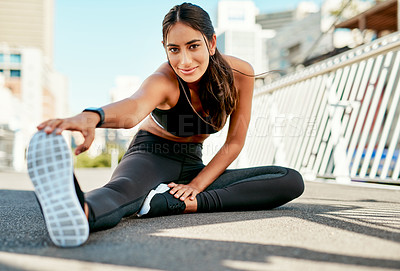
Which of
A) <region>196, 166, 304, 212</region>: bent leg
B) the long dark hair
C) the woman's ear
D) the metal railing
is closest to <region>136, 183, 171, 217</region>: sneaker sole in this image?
<region>196, 166, 304, 212</region>: bent leg

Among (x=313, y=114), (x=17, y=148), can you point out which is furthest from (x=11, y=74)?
(x=313, y=114)

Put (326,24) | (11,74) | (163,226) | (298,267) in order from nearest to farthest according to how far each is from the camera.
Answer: (298,267)
(163,226)
(326,24)
(11,74)

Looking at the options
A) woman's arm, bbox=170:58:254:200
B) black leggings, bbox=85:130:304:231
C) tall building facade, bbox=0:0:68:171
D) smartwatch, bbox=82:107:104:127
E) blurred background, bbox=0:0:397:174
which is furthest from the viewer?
tall building facade, bbox=0:0:68:171

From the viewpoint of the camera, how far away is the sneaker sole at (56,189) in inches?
42.1

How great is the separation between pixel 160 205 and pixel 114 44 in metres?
38.2

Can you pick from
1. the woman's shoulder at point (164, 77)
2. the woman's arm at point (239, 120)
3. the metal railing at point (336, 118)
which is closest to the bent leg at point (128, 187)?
the woman's arm at point (239, 120)

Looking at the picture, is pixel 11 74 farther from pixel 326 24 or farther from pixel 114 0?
pixel 326 24

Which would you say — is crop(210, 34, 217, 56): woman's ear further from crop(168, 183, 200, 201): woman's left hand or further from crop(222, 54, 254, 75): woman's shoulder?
crop(168, 183, 200, 201): woman's left hand

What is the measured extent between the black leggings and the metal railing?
5.87 feet

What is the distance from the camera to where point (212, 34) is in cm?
186

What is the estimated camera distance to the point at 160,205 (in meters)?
1.65

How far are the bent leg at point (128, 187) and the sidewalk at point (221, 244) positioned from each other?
2.3 inches

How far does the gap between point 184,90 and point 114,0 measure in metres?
32.8

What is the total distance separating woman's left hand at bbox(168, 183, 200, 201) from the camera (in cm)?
171
